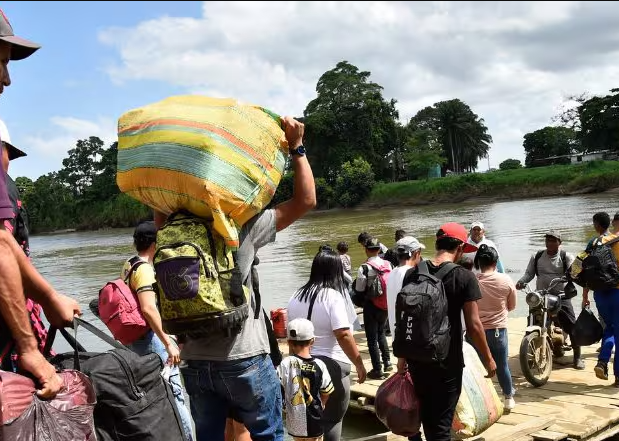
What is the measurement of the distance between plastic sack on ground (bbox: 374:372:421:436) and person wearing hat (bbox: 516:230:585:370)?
334 cm

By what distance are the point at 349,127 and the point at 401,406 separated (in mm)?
65052

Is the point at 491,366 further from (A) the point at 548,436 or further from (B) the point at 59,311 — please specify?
(B) the point at 59,311

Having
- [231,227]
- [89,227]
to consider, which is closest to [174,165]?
[231,227]

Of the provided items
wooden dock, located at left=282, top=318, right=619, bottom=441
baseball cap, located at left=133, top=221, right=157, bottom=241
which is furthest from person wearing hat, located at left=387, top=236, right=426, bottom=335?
baseball cap, located at left=133, top=221, right=157, bottom=241

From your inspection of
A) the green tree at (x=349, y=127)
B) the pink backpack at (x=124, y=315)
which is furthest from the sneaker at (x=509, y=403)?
the green tree at (x=349, y=127)

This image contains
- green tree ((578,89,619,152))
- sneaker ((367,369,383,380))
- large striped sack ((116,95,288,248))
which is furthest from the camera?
green tree ((578,89,619,152))

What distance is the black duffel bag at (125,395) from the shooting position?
215cm

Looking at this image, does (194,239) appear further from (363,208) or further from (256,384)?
(363,208)

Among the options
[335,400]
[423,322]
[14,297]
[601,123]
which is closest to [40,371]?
[14,297]

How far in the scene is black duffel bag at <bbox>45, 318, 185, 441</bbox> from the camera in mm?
2148

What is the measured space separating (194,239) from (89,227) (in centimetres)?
9201

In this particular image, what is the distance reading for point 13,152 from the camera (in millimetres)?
2518

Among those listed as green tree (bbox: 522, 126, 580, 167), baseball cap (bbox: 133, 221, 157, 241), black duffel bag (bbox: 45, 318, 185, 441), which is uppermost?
green tree (bbox: 522, 126, 580, 167)

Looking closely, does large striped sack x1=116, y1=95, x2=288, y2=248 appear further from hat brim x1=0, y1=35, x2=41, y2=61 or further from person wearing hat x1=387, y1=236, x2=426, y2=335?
person wearing hat x1=387, y1=236, x2=426, y2=335
